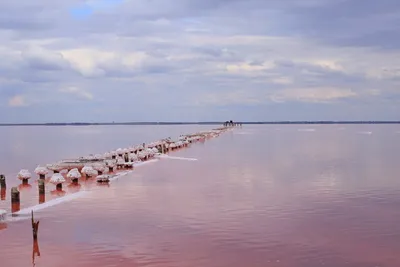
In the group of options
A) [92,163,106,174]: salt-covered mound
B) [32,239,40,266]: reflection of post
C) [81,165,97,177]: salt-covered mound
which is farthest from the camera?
[92,163,106,174]: salt-covered mound

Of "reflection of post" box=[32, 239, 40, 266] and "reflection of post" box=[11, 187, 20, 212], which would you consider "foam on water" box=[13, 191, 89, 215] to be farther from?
"reflection of post" box=[32, 239, 40, 266]

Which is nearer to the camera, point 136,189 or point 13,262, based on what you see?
point 13,262

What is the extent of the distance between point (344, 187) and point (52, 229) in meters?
13.7

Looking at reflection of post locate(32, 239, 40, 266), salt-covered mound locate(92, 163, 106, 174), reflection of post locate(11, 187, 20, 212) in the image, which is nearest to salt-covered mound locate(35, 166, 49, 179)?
→ salt-covered mound locate(92, 163, 106, 174)

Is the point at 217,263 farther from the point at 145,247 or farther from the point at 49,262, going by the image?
the point at 49,262

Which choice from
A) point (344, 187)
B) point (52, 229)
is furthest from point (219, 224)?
point (344, 187)

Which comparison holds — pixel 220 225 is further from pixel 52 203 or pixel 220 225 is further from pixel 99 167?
pixel 99 167

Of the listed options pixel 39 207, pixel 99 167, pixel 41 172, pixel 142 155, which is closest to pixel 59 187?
pixel 41 172

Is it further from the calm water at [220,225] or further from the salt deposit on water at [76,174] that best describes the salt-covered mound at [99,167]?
the calm water at [220,225]

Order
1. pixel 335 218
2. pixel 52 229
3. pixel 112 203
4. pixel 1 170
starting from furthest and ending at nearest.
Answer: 1. pixel 1 170
2. pixel 112 203
3. pixel 335 218
4. pixel 52 229

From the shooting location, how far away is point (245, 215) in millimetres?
18734

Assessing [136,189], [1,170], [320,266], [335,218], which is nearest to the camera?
[320,266]

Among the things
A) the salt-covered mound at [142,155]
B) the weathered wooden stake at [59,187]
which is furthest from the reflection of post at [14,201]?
the salt-covered mound at [142,155]

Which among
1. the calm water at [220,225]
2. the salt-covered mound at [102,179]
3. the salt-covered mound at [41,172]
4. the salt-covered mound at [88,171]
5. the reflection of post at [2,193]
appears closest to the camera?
the calm water at [220,225]
